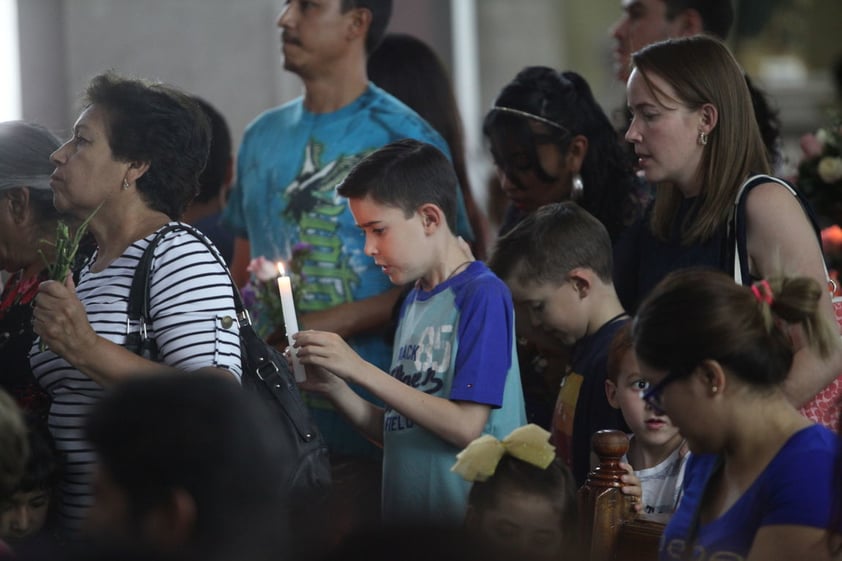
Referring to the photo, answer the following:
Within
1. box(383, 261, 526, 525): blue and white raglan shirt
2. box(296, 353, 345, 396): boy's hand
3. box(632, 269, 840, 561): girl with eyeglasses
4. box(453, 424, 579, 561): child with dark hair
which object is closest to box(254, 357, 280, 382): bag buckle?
box(296, 353, 345, 396): boy's hand

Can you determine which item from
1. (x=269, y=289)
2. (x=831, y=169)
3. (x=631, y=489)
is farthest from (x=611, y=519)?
(x=831, y=169)

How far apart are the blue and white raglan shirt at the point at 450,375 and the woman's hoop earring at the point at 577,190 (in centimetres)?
84

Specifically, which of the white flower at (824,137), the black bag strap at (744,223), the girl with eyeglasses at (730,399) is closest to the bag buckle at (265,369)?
the girl with eyeglasses at (730,399)

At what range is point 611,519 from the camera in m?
2.76

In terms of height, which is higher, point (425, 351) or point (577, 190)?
point (577, 190)

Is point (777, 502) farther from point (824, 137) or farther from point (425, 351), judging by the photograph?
point (824, 137)

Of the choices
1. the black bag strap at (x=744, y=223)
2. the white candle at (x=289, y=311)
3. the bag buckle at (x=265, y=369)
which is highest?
the black bag strap at (x=744, y=223)

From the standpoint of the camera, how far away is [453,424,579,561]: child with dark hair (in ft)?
9.27

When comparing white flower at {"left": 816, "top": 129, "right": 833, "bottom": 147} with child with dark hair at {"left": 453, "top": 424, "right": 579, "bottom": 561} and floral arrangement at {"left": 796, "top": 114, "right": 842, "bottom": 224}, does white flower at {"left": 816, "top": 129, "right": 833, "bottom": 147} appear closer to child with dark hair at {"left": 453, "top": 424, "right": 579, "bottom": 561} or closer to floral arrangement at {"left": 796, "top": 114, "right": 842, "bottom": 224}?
floral arrangement at {"left": 796, "top": 114, "right": 842, "bottom": 224}

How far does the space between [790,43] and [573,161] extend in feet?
27.4

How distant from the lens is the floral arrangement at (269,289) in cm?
393

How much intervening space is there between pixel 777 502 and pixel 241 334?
1.25 m

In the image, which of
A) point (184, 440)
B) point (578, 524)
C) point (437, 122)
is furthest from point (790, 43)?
point (184, 440)

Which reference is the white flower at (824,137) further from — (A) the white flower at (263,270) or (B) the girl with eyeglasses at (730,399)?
(B) the girl with eyeglasses at (730,399)
